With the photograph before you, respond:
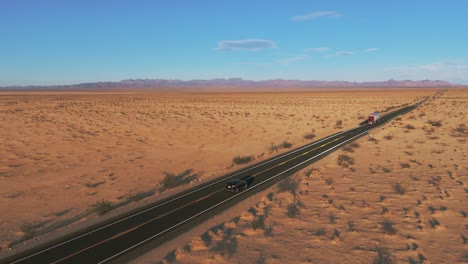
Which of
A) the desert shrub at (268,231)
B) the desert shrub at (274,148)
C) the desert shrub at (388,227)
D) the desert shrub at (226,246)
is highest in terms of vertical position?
the desert shrub at (274,148)

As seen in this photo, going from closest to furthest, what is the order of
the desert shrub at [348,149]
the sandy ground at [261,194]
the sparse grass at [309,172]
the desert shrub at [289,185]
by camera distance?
the sandy ground at [261,194], the desert shrub at [289,185], the sparse grass at [309,172], the desert shrub at [348,149]

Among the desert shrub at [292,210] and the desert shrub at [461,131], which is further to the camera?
the desert shrub at [461,131]

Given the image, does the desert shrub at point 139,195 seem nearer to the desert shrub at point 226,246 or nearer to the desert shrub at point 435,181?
the desert shrub at point 226,246

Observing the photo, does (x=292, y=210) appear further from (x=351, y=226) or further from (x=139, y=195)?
(x=139, y=195)

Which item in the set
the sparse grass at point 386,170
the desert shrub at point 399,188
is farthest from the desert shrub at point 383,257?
the sparse grass at point 386,170

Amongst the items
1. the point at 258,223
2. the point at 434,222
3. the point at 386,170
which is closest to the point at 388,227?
the point at 434,222

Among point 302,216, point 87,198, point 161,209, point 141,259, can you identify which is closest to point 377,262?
point 302,216

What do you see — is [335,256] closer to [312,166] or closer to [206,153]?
[312,166]
